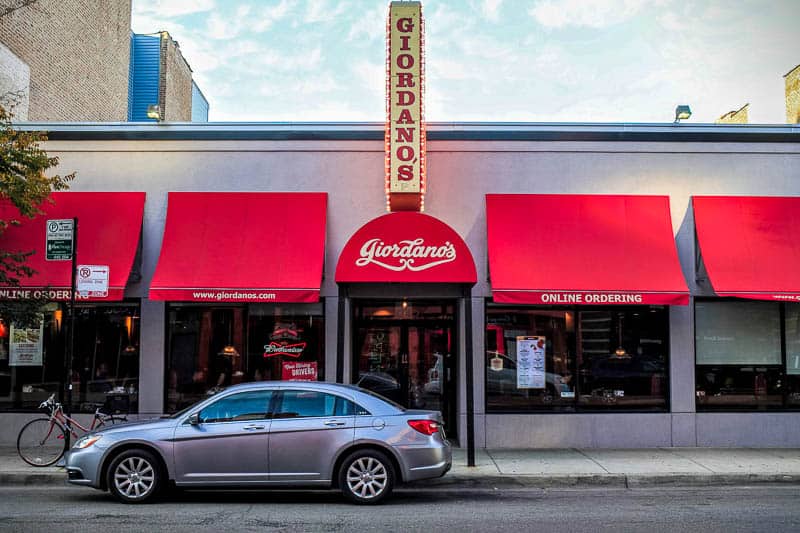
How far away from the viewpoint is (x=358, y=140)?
1363 cm

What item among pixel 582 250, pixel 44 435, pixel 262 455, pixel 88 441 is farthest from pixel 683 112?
pixel 44 435

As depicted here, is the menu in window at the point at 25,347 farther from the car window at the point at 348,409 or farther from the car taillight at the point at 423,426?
the car taillight at the point at 423,426

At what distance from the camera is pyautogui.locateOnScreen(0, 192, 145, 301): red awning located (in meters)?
12.4

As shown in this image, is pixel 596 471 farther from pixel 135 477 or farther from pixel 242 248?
pixel 242 248

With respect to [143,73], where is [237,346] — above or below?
below

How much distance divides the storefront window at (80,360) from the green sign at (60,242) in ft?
6.76

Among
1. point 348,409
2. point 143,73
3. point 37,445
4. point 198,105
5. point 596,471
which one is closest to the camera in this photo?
point 348,409

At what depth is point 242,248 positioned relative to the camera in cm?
1272

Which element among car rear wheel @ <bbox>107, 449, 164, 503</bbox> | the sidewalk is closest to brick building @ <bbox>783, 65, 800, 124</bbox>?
the sidewalk

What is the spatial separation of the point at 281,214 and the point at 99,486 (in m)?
5.74

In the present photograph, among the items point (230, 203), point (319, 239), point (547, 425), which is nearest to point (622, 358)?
point (547, 425)

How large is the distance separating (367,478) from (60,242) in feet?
20.8

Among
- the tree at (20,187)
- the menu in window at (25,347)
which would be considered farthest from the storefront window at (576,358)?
the menu in window at (25,347)

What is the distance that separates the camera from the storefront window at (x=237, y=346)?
13.3m
